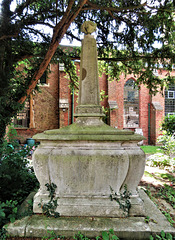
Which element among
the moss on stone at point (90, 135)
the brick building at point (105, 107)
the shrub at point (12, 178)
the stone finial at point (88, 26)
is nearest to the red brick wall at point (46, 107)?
the brick building at point (105, 107)

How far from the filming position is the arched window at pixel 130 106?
15.5 meters

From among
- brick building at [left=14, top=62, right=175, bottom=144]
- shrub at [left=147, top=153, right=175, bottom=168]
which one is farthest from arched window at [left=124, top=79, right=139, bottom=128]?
shrub at [left=147, top=153, right=175, bottom=168]

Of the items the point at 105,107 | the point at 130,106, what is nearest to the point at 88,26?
the point at 105,107

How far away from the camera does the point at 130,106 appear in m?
15.8

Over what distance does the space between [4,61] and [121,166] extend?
4.57 metres

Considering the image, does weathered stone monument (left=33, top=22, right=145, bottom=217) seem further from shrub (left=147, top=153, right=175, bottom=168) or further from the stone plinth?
shrub (left=147, top=153, right=175, bottom=168)

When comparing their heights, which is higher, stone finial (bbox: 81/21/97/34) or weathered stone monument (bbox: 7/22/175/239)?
stone finial (bbox: 81/21/97/34)

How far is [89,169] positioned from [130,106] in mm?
14602

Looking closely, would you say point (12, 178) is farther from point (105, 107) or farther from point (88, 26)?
point (105, 107)

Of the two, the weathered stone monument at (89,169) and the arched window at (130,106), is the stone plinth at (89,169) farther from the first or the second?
the arched window at (130,106)

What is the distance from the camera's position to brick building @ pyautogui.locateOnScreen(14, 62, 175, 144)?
12656 mm

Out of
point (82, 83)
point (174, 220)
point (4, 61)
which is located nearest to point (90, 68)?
point (82, 83)

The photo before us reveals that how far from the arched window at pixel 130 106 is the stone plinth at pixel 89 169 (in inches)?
539

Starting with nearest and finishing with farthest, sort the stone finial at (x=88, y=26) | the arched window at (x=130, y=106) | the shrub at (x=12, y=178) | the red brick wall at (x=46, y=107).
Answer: the shrub at (x=12, y=178) < the stone finial at (x=88, y=26) < the red brick wall at (x=46, y=107) < the arched window at (x=130, y=106)
